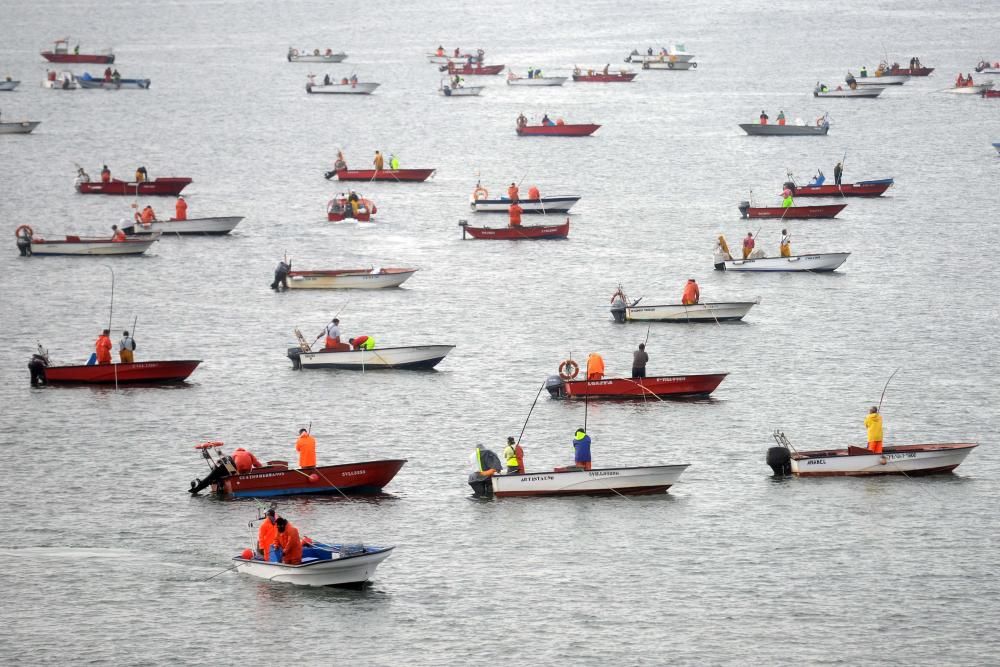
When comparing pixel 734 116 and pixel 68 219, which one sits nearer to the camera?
pixel 68 219

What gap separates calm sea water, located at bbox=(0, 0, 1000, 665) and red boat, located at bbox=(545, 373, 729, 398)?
69 centimetres

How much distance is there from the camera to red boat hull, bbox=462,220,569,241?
95.9 m

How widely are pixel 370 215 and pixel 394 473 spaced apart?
5409 cm

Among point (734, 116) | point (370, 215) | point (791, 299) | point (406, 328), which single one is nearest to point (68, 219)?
point (370, 215)

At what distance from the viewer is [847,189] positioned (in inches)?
4316

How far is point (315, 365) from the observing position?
6600 centimetres

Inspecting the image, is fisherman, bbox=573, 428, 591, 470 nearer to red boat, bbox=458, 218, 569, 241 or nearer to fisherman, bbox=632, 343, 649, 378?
fisherman, bbox=632, 343, 649, 378

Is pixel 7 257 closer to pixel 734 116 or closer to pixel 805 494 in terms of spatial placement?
pixel 805 494

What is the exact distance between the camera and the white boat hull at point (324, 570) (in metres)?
41.4

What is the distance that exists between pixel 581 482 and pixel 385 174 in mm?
71055

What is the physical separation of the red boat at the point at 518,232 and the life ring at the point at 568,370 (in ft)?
115

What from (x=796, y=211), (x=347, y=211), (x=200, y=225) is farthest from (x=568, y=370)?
(x=796, y=211)

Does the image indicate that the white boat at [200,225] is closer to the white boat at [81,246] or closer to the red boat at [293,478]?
the white boat at [81,246]

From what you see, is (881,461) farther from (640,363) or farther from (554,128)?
(554,128)
